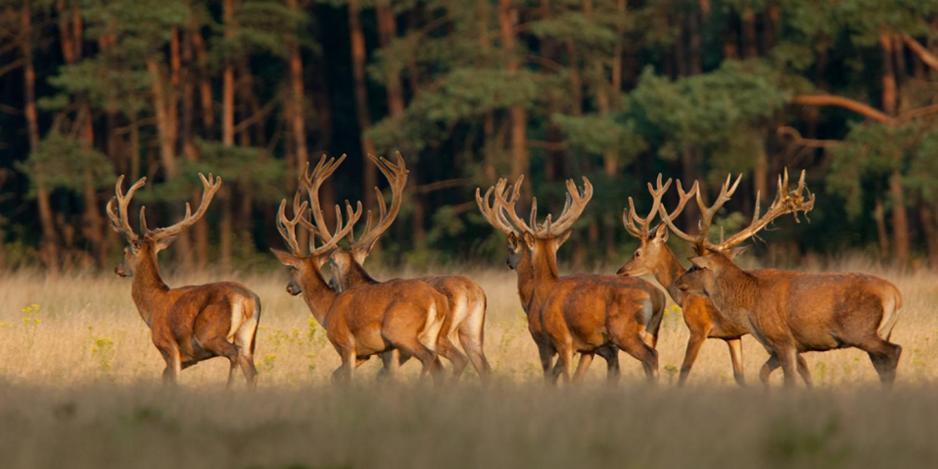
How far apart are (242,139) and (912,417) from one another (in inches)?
1267

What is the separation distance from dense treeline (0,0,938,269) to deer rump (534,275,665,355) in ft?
46.7

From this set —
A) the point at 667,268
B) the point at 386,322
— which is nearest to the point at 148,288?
the point at 386,322

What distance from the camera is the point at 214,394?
1001cm

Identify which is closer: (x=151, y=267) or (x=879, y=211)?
(x=151, y=267)

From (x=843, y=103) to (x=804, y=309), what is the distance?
18.1 metres

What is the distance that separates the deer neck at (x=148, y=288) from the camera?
41.6ft

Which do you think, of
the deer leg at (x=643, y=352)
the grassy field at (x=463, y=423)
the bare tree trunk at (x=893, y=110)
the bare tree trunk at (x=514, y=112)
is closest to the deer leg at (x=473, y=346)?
the grassy field at (x=463, y=423)

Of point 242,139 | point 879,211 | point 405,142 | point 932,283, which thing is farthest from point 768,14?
point 242,139

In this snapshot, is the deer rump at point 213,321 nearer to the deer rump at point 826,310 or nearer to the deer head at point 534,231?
the deer head at point 534,231

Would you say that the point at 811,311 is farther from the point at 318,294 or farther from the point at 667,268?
the point at 318,294

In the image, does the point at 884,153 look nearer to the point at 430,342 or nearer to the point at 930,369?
the point at 930,369

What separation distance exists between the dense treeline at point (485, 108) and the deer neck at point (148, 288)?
47.5 ft

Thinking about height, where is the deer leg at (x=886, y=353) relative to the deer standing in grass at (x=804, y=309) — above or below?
below

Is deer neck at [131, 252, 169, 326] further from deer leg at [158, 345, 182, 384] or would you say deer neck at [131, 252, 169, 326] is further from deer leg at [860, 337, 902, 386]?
deer leg at [860, 337, 902, 386]
